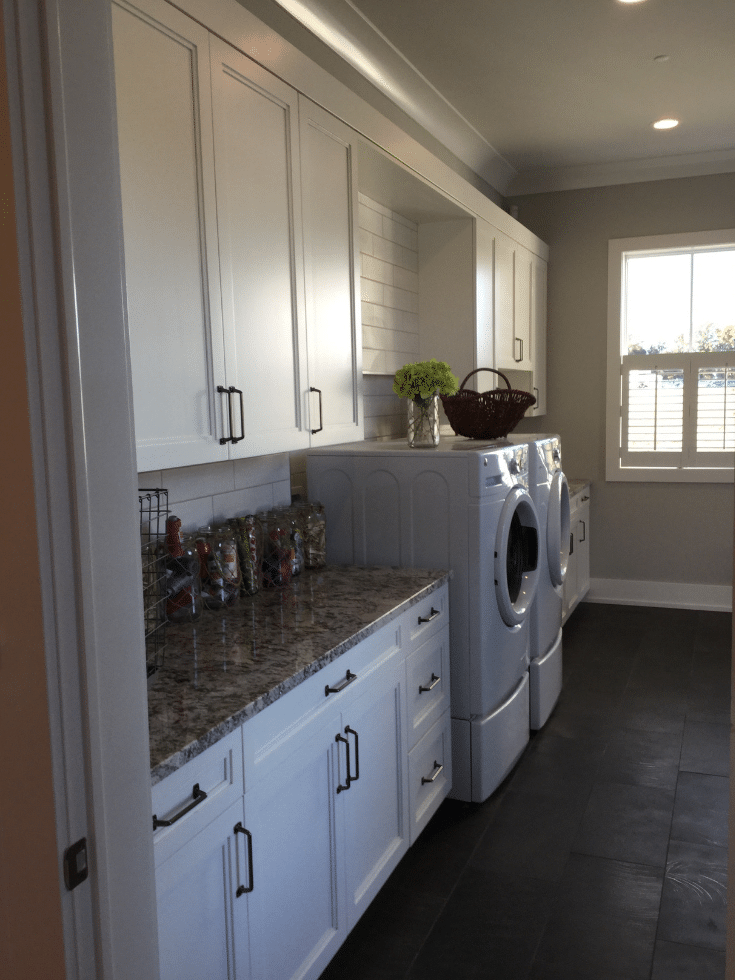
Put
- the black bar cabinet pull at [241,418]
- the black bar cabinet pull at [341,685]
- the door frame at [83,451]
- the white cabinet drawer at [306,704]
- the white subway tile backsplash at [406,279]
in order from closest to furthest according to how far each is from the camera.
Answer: the door frame at [83,451], the white cabinet drawer at [306,704], the black bar cabinet pull at [341,685], the black bar cabinet pull at [241,418], the white subway tile backsplash at [406,279]

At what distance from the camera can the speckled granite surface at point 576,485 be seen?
482 cm

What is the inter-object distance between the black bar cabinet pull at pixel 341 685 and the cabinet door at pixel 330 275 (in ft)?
2.43

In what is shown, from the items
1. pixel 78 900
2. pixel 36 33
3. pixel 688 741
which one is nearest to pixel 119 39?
pixel 36 33

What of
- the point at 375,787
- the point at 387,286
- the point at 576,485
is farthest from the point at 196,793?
the point at 576,485

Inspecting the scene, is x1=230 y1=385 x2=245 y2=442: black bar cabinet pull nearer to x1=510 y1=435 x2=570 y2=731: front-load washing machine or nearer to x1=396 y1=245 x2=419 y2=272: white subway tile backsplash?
x1=510 y1=435 x2=570 y2=731: front-load washing machine

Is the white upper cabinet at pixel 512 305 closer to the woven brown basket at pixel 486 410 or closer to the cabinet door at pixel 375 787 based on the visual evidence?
the woven brown basket at pixel 486 410

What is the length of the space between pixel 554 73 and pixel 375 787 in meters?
3.13

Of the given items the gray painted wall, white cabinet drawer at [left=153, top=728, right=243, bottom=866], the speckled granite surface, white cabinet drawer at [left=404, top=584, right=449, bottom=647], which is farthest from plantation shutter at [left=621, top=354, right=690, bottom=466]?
white cabinet drawer at [left=153, top=728, right=243, bottom=866]

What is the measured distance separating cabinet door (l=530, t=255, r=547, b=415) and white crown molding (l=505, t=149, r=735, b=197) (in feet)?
1.73

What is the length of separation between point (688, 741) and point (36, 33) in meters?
3.29

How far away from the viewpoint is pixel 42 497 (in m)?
0.85

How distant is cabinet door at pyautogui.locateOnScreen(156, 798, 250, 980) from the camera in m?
1.28

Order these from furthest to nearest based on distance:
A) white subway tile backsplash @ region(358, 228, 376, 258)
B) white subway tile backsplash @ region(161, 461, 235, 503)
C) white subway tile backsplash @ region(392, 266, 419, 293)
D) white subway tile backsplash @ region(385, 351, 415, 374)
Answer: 1. white subway tile backsplash @ region(392, 266, 419, 293)
2. white subway tile backsplash @ region(385, 351, 415, 374)
3. white subway tile backsplash @ region(358, 228, 376, 258)
4. white subway tile backsplash @ region(161, 461, 235, 503)

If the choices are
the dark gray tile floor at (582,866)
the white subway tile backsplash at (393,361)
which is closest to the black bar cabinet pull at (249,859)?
the dark gray tile floor at (582,866)
